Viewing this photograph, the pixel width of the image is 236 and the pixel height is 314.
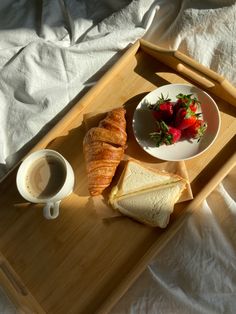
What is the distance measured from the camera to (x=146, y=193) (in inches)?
38.9

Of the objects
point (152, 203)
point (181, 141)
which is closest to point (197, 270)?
point (152, 203)

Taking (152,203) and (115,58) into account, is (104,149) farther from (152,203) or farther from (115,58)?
(115,58)

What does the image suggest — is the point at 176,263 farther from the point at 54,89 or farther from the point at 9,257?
the point at 54,89

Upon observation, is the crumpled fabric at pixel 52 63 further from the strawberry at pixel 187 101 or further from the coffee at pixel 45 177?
the strawberry at pixel 187 101

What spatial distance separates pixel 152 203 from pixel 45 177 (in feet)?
0.81

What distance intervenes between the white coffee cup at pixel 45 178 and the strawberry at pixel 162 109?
23 cm

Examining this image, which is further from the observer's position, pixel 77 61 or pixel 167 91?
pixel 77 61

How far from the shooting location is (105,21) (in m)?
1.16

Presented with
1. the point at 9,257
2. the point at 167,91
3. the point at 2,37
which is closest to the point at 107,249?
the point at 9,257

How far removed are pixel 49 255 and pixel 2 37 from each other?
605 millimetres

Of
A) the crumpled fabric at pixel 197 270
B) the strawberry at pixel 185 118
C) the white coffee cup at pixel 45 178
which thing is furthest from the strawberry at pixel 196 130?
the white coffee cup at pixel 45 178

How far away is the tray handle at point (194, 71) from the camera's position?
990mm

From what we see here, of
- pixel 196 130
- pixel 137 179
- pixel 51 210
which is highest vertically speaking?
pixel 196 130

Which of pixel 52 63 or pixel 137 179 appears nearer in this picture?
pixel 137 179
